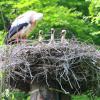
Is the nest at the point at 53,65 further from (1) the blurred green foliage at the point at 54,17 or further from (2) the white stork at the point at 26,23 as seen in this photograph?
(1) the blurred green foliage at the point at 54,17

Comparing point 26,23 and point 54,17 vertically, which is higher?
point 26,23

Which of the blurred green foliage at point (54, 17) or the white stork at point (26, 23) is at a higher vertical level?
the white stork at point (26, 23)

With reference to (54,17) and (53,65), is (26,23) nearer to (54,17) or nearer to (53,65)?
(53,65)

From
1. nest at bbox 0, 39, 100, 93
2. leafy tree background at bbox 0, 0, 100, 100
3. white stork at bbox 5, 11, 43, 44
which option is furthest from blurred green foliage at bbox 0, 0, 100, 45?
nest at bbox 0, 39, 100, 93

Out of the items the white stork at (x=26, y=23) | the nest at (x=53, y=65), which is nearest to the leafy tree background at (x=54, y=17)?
the white stork at (x=26, y=23)

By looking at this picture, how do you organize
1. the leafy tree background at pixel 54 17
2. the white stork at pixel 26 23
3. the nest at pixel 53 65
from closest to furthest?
1. the nest at pixel 53 65
2. the white stork at pixel 26 23
3. the leafy tree background at pixel 54 17

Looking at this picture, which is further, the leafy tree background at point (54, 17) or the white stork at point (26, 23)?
the leafy tree background at point (54, 17)

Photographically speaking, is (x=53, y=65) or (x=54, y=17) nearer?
(x=53, y=65)

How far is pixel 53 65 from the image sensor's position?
628cm

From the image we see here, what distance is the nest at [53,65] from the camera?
6281mm

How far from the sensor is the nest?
628 cm

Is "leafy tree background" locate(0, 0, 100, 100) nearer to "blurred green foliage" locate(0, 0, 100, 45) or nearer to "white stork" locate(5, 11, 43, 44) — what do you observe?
"blurred green foliage" locate(0, 0, 100, 45)

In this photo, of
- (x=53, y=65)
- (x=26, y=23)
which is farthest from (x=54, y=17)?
(x=53, y=65)

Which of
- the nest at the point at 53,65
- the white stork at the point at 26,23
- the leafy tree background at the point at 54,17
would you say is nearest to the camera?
the nest at the point at 53,65
